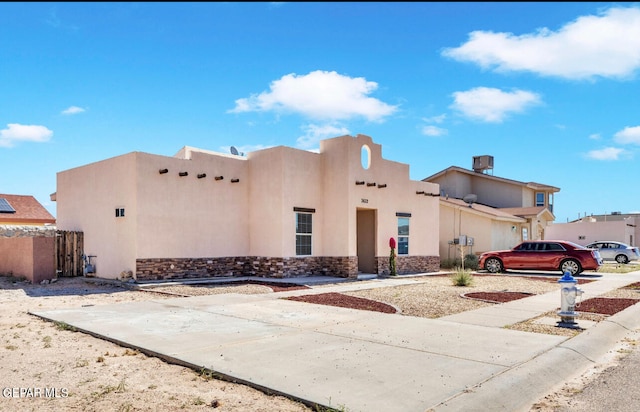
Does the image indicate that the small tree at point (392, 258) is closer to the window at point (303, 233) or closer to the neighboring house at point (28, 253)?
the window at point (303, 233)

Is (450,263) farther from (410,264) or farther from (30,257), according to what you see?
(30,257)

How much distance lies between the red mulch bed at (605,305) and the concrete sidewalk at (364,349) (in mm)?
315

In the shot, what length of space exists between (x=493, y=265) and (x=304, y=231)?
10075 mm

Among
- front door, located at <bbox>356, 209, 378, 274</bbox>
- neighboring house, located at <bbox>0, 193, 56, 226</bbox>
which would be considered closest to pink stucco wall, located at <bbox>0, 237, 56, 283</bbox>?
front door, located at <bbox>356, 209, 378, 274</bbox>

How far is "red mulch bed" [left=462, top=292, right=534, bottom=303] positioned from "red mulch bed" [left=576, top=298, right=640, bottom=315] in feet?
5.27

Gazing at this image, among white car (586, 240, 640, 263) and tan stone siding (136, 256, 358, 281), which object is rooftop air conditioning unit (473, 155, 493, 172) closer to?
white car (586, 240, 640, 263)

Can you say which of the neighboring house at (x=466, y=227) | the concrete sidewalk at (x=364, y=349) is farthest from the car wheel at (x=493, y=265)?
the concrete sidewalk at (x=364, y=349)

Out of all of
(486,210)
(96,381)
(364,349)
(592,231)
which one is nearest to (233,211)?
(364,349)

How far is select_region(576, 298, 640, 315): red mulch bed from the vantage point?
11.0 meters

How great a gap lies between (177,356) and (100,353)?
126 cm

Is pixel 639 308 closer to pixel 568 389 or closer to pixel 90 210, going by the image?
pixel 568 389

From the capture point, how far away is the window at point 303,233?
18656 millimetres

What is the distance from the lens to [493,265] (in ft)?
77.6

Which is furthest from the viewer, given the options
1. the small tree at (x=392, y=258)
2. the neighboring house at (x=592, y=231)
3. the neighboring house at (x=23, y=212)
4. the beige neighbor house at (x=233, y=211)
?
the neighboring house at (x=592, y=231)
